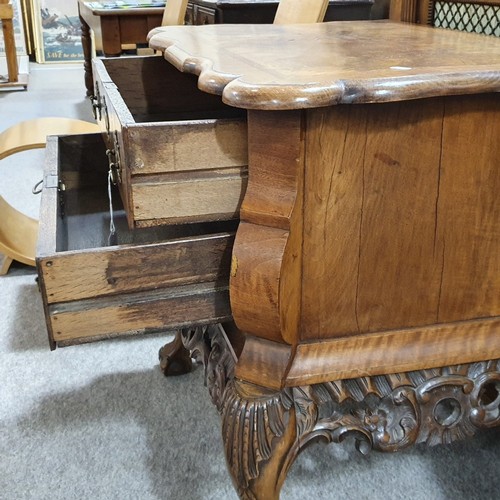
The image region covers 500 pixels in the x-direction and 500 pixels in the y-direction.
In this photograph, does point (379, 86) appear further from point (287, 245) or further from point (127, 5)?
point (127, 5)

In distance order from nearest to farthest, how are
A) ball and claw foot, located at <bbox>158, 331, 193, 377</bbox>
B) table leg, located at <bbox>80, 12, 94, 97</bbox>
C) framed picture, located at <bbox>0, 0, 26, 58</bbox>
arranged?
ball and claw foot, located at <bbox>158, 331, 193, 377</bbox> → table leg, located at <bbox>80, 12, 94, 97</bbox> → framed picture, located at <bbox>0, 0, 26, 58</bbox>

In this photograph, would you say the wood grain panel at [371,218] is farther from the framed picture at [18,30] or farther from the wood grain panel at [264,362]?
the framed picture at [18,30]

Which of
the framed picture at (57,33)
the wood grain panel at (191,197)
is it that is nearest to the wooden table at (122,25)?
the wood grain panel at (191,197)

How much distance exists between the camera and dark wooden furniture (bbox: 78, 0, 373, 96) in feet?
7.12

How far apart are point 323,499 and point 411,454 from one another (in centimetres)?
20

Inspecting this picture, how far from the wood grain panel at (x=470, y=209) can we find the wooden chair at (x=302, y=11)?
2.82 ft

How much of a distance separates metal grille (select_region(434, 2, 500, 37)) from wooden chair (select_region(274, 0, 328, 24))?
306 millimetres

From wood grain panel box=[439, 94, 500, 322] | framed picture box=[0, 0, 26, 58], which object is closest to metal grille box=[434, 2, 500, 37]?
wood grain panel box=[439, 94, 500, 322]

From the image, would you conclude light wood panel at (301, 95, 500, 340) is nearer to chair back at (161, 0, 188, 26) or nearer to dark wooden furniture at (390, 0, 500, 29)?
dark wooden furniture at (390, 0, 500, 29)

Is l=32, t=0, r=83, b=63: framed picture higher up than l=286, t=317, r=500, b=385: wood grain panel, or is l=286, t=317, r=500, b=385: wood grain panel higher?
l=286, t=317, r=500, b=385: wood grain panel

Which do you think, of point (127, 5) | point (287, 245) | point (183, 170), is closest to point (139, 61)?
point (183, 170)

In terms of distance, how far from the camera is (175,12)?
219cm

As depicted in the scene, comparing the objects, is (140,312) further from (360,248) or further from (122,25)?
(122,25)

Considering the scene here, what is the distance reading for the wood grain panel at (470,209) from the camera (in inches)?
28.3
